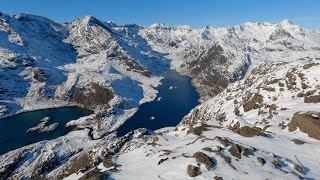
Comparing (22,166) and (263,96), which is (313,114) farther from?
(22,166)

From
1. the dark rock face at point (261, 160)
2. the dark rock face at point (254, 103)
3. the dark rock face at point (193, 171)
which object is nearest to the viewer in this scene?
the dark rock face at point (193, 171)

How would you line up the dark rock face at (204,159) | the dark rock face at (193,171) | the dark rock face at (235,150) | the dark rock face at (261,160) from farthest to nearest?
the dark rock face at (235,150)
the dark rock face at (261,160)
the dark rock face at (204,159)
the dark rock face at (193,171)

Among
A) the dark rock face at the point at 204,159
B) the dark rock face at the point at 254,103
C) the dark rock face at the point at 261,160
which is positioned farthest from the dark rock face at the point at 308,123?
the dark rock face at the point at 254,103

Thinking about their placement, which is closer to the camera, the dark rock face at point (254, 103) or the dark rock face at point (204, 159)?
the dark rock face at point (204, 159)

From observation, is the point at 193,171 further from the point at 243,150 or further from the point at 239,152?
the point at 243,150

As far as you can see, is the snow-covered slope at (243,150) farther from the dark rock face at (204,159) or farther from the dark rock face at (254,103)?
the dark rock face at (254,103)

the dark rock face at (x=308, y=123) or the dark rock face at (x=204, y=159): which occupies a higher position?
the dark rock face at (x=308, y=123)
